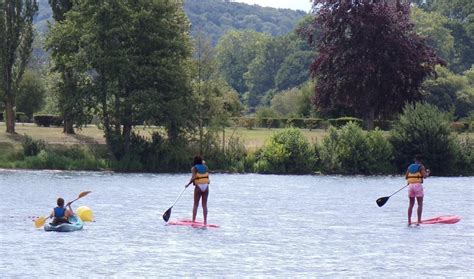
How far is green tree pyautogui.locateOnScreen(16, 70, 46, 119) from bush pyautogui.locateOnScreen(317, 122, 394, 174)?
3884 centimetres

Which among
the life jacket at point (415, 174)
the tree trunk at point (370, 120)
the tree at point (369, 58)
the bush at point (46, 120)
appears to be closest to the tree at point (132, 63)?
the tree at point (369, 58)

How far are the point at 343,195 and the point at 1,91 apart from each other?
3196 centimetres

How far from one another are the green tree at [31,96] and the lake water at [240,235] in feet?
140

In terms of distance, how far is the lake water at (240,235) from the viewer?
30203 millimetres

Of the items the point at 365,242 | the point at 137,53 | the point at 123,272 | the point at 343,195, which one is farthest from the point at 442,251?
the point at 137,53

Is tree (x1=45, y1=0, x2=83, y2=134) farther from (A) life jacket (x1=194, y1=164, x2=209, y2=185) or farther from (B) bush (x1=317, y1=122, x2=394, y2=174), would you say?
(A) life jacket (x1=194, y1=164, x2=209, y2=185)

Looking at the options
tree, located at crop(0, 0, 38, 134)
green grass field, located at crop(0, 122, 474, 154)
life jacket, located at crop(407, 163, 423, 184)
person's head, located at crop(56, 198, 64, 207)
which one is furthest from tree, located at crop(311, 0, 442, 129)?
person's head, located at crop(56, 198, 64, 207)

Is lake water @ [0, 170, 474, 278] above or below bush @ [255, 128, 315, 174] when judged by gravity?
below

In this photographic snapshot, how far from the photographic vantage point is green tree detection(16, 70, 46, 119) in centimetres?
10219

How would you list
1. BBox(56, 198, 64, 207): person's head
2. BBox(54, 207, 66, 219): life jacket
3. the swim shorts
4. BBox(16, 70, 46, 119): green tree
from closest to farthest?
BBox(56, 198, 64, 207): person's head
BBox(54, 207, 66, 219): life jacket
the swim shorts
BBox(16, 70, 46, 119): green tree

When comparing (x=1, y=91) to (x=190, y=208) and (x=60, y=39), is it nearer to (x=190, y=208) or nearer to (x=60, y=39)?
(x=60, y=39)

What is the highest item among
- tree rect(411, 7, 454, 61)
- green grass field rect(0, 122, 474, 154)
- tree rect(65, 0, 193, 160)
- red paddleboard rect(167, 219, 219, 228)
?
tree rect(411, 7, 454, 61)

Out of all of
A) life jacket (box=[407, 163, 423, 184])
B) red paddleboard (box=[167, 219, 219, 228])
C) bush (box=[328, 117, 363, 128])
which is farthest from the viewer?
bush (box=[328, 117, 363, 128])

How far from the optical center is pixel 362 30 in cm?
7669
